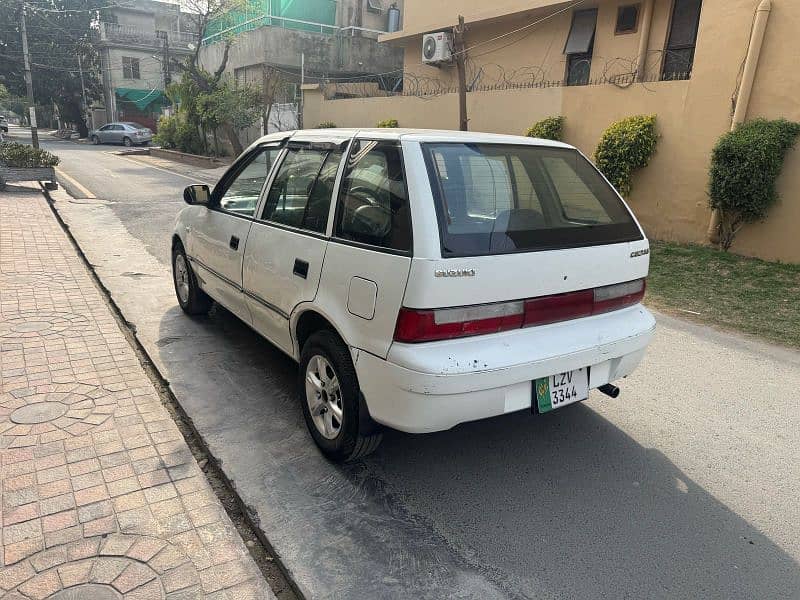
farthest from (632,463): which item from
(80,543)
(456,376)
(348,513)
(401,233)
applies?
(80,543)

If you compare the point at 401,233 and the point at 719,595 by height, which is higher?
the point at 401,233

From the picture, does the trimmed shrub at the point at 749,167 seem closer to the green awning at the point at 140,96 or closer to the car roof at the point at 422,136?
the car roof at the point at 422,136

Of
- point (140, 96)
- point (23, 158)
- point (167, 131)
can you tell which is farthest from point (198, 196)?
point (140, 96)

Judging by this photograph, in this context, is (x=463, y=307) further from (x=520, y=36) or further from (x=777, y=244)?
(x=520, y=36)

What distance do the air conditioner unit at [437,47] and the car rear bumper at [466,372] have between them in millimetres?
15578

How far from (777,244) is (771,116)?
1789 mm

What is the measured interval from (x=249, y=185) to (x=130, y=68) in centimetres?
4527

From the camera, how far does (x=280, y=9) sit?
26172 mm

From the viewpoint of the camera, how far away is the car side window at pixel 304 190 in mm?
3344

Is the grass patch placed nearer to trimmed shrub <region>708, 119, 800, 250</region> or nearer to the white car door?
trimmed shrub <region>708, 119, 800, 250</region>

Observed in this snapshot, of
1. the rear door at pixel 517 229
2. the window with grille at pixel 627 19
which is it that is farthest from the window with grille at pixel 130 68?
the rear door at pixel 517 229

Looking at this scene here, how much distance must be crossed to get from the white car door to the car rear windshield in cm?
159

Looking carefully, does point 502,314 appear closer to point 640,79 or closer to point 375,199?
point 375,199

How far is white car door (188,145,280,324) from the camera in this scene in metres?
4.14
